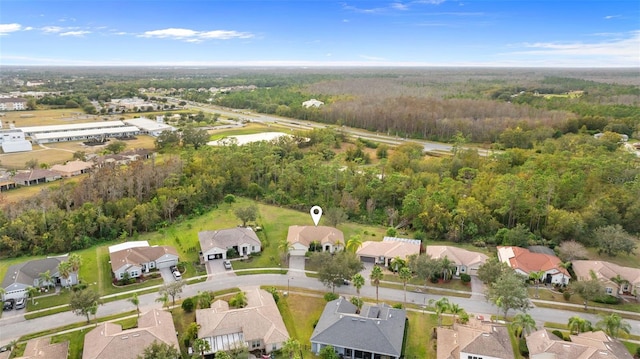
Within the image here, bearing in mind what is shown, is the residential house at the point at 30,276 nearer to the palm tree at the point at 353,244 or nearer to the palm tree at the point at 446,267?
the palm tree at the point at 353,244

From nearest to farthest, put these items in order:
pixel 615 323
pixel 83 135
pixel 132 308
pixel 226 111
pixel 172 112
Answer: pixel 615 323 < pixel 132 308 < pixel 83 135 < pixel 172 112 < pixel 226 111

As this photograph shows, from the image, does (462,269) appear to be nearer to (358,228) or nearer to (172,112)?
(358,228)

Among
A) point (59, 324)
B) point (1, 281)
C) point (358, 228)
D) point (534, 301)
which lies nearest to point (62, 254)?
point (1, 281)

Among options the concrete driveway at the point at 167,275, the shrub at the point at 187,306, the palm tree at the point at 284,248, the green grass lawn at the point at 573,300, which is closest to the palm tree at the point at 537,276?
the green grass lawn at the point at 573,300

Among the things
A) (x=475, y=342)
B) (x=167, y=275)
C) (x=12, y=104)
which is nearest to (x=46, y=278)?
(x=167, y=275)

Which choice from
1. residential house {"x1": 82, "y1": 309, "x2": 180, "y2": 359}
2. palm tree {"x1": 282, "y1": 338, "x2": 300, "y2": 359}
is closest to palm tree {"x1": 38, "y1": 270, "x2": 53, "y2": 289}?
residential house {"x1": 82, "y1": 309, "x2": 180, "y2": 359}

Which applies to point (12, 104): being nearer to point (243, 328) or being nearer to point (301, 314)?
point (301, 314)
